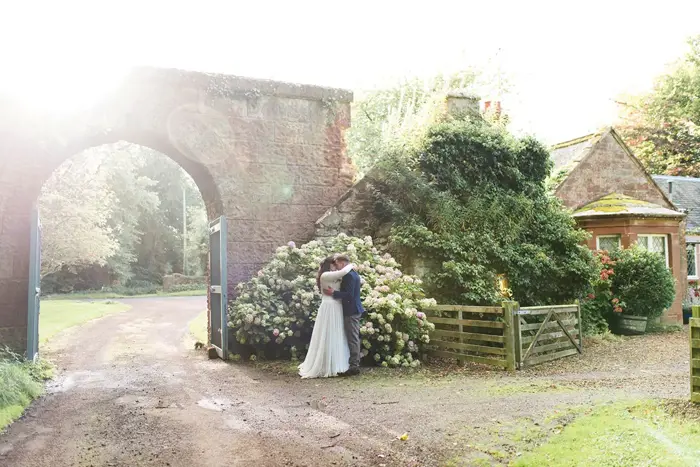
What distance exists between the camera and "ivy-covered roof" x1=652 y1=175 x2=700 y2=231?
21797mm

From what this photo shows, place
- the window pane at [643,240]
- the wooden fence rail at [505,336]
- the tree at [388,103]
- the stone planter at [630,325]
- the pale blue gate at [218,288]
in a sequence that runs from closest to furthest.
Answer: the wooden fence rail at [505,336] < the pale blue gate at [218,288] < the stone planter at [630,325] < the window pane at [643,240] < the tree at [388,103]

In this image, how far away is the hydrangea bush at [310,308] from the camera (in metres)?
9.68

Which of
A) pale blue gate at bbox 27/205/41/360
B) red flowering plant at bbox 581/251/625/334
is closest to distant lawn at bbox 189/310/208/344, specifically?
pale blue gate at bbox 27/205/41/360

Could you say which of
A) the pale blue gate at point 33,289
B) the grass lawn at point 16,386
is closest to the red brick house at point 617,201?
the pale blue gate at point 33,289

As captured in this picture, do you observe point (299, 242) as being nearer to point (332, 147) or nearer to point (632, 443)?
point (332, 147)

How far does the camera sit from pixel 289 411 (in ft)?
21.8

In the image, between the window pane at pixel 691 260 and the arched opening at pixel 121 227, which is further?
the window pane at pixel 691 260

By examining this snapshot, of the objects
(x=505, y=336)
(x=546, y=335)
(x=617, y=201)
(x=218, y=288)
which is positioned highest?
(x=617, y=201)

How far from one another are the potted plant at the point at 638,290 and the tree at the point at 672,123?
16990 millimetres

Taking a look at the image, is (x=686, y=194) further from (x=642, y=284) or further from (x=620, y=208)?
(x=642, y=284)

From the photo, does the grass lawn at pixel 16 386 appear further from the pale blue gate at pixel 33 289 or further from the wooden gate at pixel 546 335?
the wooden gate at pixel 546 335

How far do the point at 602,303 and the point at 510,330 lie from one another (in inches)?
269

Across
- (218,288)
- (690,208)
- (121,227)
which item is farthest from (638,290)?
(121,227)

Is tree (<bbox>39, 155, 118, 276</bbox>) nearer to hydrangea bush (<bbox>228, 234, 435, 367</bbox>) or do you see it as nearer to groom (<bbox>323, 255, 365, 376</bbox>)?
hydrangea bush (<bbox>228, 234, 435, 367</bbox>)
